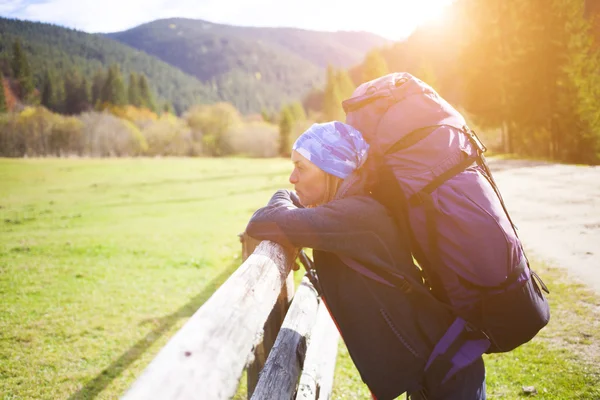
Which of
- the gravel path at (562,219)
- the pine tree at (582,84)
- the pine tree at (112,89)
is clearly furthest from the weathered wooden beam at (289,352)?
the pine tree at (112,89)

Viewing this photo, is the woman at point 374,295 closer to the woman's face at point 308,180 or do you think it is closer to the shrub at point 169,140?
the woman's face at point 308,180

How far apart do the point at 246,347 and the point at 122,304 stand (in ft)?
21.7

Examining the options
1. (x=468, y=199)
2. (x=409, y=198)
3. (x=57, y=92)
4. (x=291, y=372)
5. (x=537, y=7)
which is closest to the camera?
(x=468, y=199)

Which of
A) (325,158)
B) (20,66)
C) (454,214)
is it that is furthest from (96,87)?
(454,214)

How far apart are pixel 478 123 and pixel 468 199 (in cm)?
3895

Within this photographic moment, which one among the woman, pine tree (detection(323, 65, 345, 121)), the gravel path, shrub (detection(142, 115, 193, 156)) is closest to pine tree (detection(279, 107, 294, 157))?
shrub (detection(142, 115, 193, 156))

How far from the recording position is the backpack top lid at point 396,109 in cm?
217

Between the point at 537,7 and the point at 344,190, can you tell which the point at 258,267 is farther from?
the point at 537,7

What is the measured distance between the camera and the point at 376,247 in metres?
1.95

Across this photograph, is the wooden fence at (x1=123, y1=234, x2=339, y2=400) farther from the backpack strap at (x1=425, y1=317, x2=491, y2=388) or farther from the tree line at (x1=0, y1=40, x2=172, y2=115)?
the tree line at (x1=0, y1=40, x2=172, y2=115)

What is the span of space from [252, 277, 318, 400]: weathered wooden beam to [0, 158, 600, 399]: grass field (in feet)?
4.30

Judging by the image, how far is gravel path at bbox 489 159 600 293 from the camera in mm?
6223

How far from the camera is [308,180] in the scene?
238 cm

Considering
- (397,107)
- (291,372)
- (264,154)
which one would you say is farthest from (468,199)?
(264,154)
